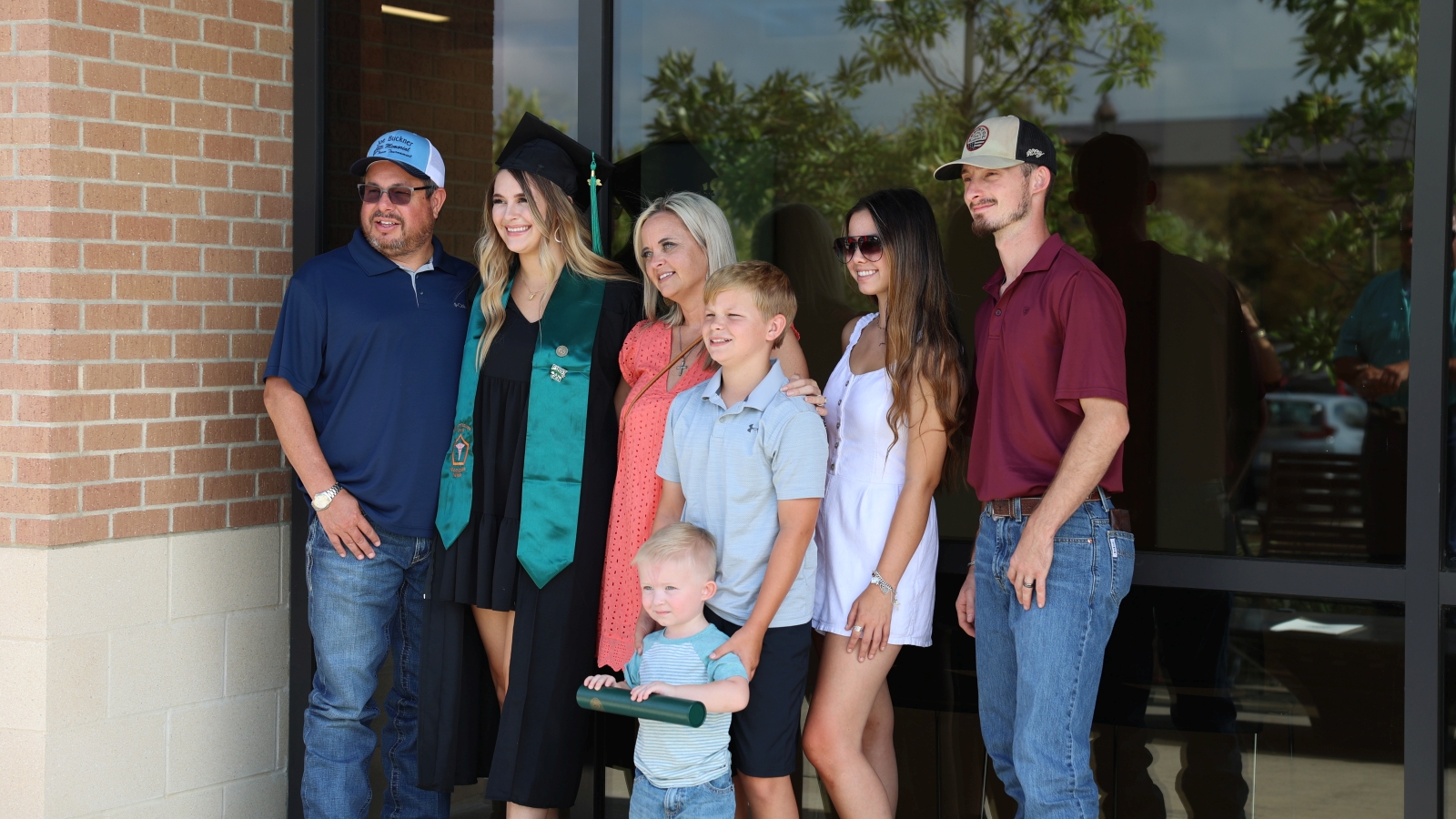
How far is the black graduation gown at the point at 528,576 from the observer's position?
293 centimetres

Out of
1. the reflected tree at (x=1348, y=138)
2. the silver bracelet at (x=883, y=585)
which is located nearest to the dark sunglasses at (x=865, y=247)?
the silver bracelet at (x=883, y=585)

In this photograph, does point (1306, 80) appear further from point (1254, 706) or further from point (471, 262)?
point (471, 262)

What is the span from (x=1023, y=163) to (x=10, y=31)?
8.58ft

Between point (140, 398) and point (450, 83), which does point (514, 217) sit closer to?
point (450, 83)

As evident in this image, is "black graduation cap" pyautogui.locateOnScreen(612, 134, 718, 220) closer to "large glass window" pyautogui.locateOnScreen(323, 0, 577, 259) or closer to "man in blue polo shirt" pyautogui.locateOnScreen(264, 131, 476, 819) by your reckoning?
"large glass window" pyautogui.locateOnScreen(323, 0, 577, 259)

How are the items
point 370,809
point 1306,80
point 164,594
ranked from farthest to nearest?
point 1306,80, point 370,809, point 164,594

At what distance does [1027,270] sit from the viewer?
2.52 metres

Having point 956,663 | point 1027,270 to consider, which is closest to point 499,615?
point 956,663

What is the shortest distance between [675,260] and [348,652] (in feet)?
4.45

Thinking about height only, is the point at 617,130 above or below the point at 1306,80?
below

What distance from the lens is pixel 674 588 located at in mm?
2465

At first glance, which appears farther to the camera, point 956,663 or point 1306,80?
point 1306,80

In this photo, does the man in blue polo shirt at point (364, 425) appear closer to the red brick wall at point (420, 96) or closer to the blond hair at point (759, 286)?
the red brick wall at point (420, 96)

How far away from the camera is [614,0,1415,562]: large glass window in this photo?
3582 mm
